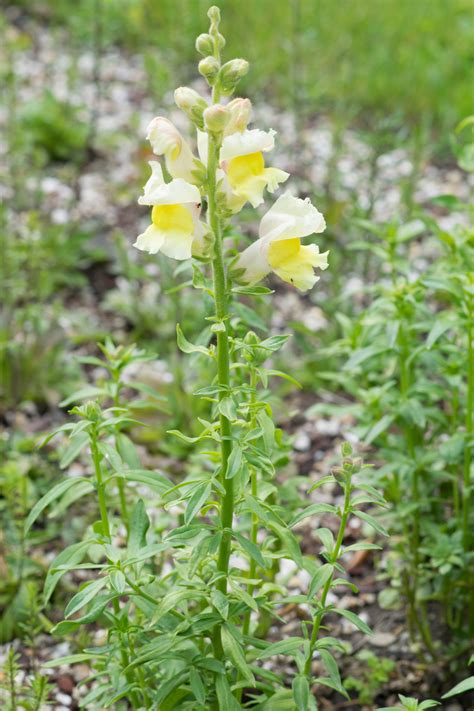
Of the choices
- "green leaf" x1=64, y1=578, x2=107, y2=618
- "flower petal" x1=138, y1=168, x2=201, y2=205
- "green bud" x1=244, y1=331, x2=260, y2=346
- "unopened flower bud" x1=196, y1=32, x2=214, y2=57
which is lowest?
"green leaf" x1=64, y1=578, x2=107, y2=618

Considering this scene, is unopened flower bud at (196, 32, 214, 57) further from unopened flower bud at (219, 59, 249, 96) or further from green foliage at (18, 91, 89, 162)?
green foliage at (18, 91, 89, 162)

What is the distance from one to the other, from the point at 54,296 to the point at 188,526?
2.82 m

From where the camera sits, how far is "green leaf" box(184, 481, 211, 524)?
184cm

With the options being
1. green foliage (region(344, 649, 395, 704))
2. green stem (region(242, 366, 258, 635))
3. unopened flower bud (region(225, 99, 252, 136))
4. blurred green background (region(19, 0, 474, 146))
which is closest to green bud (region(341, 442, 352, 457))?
green stem (region(242, 366, 258, 635))

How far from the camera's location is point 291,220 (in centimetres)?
186

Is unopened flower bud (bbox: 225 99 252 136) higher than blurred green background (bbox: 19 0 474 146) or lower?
lower

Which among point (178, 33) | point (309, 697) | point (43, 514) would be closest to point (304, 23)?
point (178, 33)

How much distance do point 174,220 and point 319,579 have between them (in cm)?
82

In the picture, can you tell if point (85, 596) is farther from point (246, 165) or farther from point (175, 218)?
point (246, 165)

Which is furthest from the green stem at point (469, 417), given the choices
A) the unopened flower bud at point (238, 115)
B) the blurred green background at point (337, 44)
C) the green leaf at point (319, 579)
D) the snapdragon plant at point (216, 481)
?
the blurred green background at point (337, 44)

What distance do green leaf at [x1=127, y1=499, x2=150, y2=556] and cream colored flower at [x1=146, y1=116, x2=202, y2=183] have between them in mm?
789

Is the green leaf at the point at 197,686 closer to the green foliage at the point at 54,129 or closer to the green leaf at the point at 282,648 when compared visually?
the green leaf at the point at 282,648

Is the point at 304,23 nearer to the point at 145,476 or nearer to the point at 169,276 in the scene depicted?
the point at 169,276

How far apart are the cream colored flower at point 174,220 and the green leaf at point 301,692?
962 millimetres
